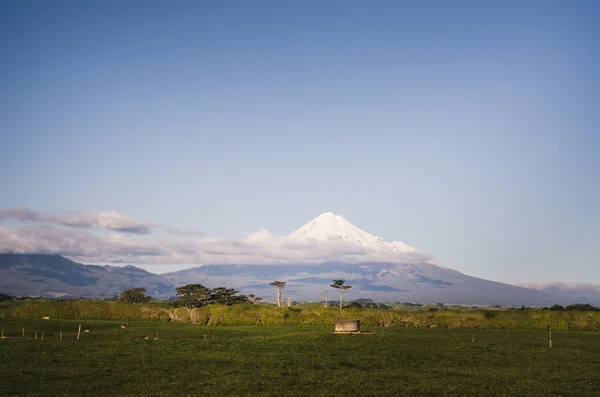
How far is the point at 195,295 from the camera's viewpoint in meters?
150

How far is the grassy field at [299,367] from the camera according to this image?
30.0 m

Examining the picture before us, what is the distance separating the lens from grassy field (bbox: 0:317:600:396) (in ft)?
98.6

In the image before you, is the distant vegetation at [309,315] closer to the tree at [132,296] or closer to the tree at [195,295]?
the tree at [195,295]

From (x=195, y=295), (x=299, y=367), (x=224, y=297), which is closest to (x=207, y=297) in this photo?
(x=224, y=297)

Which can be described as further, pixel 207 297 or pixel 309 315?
pixel 207 297

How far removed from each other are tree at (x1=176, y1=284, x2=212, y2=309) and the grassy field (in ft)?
271

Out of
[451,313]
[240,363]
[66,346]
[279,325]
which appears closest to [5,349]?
[66,346]

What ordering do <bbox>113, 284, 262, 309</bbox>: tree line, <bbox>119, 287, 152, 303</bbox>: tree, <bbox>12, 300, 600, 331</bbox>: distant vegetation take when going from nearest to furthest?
1. <bbox>12, 300, 600, 331</bbox>: distant vegetation
2. <bbox>113, 284, 262, 309</bbox>: tree line
3. <bbox>119, 287, 152, 303</bbox>: tree

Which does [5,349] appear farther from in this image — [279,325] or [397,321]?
[397,321]

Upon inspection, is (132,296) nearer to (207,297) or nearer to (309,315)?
(207,297)

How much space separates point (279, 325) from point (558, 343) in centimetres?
4449

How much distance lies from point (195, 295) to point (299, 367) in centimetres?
11630

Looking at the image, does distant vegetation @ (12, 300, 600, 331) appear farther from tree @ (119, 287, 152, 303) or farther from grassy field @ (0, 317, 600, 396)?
tree @ (119, 287, 152, 303)

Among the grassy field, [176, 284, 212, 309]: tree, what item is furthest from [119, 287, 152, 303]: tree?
the grassy field
